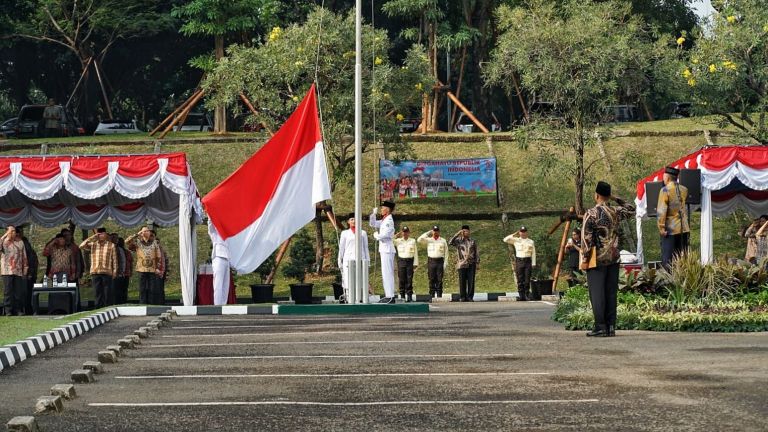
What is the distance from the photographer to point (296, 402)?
11.1 m

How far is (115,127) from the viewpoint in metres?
63.2

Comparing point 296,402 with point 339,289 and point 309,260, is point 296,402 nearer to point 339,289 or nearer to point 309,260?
point 339,289

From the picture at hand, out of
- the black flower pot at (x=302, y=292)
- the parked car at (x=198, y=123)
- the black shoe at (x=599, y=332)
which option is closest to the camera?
the black shoe at (x=599, y=332)

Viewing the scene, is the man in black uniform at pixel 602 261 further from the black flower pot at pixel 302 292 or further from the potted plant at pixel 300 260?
the potted plant at pixel 300 260

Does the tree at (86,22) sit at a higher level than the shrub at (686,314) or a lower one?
higher

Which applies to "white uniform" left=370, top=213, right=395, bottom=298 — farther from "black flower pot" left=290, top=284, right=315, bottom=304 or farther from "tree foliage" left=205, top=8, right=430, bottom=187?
"tree foliage" left=205, top=8, right=430, bottom=187

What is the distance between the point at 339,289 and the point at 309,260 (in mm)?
4054

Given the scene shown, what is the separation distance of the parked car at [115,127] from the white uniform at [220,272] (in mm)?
35079

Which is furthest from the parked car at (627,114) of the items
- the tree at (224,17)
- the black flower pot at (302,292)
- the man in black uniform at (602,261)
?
the man in black uniform at (602,261)

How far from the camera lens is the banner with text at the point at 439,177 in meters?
44.4

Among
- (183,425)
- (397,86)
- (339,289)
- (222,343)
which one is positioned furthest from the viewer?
(397,86)

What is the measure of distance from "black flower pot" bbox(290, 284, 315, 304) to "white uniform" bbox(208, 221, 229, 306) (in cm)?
429

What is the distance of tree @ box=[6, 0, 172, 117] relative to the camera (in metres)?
58.9

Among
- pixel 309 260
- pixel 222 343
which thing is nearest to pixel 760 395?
pixel 222 343
